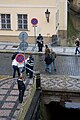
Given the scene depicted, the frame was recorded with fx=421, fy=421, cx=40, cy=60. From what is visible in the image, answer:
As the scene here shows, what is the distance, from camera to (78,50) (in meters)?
26.9

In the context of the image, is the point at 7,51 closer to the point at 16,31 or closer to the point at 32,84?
the point at 16,31

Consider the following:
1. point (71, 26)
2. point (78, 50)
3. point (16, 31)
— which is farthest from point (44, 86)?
point (71, 26)

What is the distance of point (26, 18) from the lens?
98.6ft

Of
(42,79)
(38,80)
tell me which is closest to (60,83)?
(42,79)

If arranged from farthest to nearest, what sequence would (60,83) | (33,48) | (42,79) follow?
1. (33,48)
2. (42,79)
3. (60,83)

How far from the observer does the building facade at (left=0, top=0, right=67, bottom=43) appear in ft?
97.2

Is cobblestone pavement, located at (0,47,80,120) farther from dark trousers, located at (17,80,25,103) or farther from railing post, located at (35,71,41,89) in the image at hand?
railing post, located at (35,71,41,89)

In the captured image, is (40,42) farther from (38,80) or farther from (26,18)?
(38,80)

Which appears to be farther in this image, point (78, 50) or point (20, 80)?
point (78, 50)

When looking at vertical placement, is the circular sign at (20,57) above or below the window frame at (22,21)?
below

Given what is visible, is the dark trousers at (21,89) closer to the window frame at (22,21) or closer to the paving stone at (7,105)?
the paving stone at (7,105)

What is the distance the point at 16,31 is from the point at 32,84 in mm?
10037

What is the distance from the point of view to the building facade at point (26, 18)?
97.2 ft

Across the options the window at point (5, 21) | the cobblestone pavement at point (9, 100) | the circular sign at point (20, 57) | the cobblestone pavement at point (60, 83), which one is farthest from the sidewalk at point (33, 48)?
the circular sign at point (20, 57)
